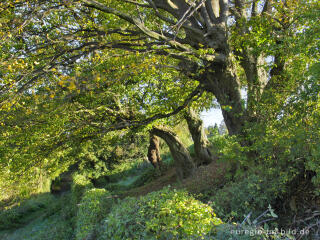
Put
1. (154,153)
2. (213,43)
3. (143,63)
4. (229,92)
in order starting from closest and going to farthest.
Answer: (143,63) < (213,43) < (229,92) < (154,153)

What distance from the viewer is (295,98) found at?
15.2ft

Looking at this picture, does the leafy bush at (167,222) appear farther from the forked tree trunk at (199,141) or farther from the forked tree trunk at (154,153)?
the forked tree trunk at (154,153)

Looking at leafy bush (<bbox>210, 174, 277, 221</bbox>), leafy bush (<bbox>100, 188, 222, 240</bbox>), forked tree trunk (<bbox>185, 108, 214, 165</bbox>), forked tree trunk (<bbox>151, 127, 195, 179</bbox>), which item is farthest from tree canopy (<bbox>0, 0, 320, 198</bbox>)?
forked tree trunk (<bbox>185, 108, 214, 165</bbox>)

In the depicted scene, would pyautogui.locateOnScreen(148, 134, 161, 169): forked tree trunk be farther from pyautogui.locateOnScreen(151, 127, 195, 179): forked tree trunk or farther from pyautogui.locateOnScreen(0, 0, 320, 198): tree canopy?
pyautogui.locateOnScreen(0, 0, 320, 198): tree canopy

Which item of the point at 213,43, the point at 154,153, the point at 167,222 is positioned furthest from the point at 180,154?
the point at 167,222

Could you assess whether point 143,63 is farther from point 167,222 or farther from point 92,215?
point 92,215

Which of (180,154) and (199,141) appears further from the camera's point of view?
(199,141)

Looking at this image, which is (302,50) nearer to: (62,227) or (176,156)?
(176,156)

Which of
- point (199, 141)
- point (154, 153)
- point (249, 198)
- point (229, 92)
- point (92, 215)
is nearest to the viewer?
point (249, 198)

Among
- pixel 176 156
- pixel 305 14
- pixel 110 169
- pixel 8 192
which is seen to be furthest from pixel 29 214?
pixel 305 14

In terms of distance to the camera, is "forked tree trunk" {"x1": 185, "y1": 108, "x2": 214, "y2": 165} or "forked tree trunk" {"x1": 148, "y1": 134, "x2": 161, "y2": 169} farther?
"forked tree trunk" {"x1": 148, "y1": 134, "x2": 161, "y2": 169}

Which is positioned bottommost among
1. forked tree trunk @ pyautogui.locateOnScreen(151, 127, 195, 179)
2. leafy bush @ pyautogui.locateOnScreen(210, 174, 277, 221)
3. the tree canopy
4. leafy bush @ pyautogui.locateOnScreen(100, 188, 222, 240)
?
leafy bush @ pyautogui.locateOnScreen(210, 174, 277, 221)

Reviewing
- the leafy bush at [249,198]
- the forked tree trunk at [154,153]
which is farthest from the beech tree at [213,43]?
the forked tree trunk at [154,153]

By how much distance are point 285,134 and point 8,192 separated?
10441mm
